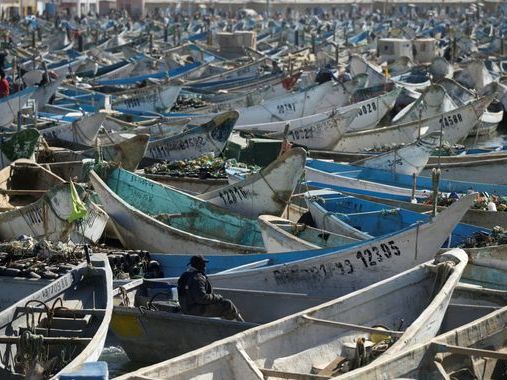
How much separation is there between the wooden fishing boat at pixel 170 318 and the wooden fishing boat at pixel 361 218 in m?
2.59

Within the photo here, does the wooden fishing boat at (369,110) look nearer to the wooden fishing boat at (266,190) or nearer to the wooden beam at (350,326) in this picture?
the wooden fishing boat at (266,190)

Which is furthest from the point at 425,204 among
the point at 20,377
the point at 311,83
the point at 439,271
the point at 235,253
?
the point at 311,83

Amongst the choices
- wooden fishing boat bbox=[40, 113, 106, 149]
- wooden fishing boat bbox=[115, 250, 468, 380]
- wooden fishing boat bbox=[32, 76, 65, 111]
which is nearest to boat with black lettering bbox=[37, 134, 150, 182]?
wooden fishing boat bbox=[40, 113, 106, 149]

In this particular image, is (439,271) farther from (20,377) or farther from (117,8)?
(117,8)

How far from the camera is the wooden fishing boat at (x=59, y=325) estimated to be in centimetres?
1134

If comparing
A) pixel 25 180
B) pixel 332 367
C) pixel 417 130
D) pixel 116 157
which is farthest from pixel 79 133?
pixel 332 367

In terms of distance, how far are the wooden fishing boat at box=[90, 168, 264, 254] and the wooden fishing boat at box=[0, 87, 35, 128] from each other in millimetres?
7907

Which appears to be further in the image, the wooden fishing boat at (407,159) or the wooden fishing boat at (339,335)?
the wooden fishing boat at (407,159)

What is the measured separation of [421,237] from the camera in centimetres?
1415

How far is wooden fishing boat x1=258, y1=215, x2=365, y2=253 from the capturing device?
1562 centimetres

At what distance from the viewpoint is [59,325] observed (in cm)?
1227

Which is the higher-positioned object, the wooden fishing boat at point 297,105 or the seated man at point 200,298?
the seated man at point 200,298

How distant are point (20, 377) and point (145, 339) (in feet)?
7.24

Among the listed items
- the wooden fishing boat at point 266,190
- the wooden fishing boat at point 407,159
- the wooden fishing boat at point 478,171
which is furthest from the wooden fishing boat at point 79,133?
the wooden fishing boat at point 478,171
